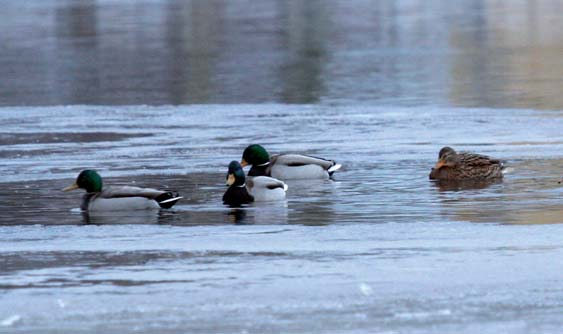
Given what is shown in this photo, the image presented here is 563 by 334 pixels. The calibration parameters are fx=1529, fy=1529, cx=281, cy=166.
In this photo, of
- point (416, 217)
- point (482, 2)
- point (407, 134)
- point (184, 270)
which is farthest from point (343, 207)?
point (482, 2)

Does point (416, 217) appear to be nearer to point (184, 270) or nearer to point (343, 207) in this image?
point (343, 207)

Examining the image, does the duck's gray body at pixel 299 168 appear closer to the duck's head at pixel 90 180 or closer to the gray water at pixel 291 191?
the gray water at pixel 291 191

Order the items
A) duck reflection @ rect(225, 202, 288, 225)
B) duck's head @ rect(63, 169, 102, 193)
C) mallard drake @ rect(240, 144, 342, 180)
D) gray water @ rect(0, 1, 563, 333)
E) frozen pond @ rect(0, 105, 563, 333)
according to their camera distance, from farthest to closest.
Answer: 1. mallard drake @ rect(240, 144, 342, 180)
2. duck's head @ rect(63, 169, 102, 193)
3. duck reflection @ rect(225, 202, 288, 225)
4. gray water @ rect(0, 1, 563, 333)
5. frozen pond @ rect(0, 105, 563, 333)

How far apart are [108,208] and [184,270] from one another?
132 inches

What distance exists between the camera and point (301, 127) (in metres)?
19.0

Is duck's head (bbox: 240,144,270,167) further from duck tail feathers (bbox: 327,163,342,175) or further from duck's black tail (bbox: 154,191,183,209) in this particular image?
duck's black tail (bbox: 154,191,183,209)

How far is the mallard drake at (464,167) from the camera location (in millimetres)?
13836

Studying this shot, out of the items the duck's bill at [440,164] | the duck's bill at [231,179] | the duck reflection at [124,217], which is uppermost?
the duck's bill at [231,179]

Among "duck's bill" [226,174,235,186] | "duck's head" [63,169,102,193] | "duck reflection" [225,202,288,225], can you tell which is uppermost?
"duck's head" [63,169,102,193]

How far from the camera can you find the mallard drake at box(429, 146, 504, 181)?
545 inches

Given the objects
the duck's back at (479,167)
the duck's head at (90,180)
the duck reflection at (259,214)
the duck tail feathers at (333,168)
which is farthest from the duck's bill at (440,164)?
the duck's head at (90,180)

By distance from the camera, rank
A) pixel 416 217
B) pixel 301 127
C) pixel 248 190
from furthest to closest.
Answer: pixel 301 127, pixel 248 190, pixel 416 217

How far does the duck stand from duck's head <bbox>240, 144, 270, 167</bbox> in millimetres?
1402

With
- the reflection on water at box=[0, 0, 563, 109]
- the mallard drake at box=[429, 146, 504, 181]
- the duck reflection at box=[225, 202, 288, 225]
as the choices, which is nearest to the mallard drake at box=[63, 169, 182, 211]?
the duck reflection at box=[225, 202, 288, 225]
